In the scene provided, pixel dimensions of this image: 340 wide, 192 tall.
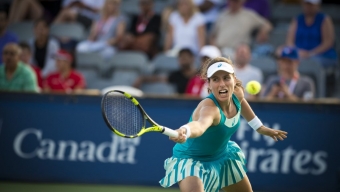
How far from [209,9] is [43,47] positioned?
9.32 feet

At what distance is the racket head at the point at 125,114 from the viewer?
15.3 feet

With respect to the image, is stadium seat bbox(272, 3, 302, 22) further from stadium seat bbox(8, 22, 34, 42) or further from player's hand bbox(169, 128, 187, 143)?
player's hand bbox(169, 128, 187, 143)

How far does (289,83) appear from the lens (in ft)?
28.6

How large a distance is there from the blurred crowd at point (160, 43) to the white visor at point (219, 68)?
3.73 meters

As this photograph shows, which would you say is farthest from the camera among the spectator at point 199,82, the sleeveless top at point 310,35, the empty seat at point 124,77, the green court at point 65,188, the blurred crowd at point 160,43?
the empty seat at point 124,77

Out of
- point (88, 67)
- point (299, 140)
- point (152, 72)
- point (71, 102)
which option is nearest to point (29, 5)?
point (88, 67)

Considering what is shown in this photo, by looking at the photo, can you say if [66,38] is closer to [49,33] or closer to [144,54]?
[49,33]

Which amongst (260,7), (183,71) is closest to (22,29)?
(183,71)

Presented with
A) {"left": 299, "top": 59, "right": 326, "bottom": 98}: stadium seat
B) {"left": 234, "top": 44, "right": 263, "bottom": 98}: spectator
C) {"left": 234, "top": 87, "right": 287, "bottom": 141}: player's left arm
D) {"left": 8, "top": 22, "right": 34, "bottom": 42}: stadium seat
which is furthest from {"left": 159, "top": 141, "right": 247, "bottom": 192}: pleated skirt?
{"left": 8, "top": 22, "right": 34, "bottom": 42}: stadium seat

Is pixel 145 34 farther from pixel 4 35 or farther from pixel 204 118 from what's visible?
pixel 204 118

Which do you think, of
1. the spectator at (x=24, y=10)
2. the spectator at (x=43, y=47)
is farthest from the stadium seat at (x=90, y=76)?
the spectator at (x=24, y=10)

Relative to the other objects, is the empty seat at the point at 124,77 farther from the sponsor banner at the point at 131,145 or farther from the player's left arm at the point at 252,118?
the player's left arm at the point at 252,118

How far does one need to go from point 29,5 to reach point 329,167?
6.39 metres

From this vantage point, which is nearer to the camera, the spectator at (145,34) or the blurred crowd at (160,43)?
the blurred crowd at (160,43)
